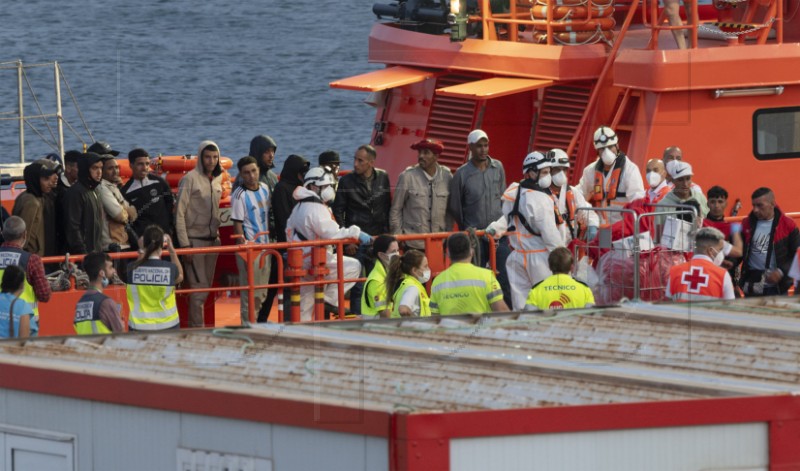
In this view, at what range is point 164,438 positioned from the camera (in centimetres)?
1041

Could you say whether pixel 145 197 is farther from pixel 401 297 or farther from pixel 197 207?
pixel 401 297

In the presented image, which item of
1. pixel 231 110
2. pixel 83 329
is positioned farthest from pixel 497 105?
pixel 231 110

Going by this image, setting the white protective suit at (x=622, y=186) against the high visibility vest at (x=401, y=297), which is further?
the white protective suit at (x=622, y=186)

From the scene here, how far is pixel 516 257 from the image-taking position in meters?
16.1

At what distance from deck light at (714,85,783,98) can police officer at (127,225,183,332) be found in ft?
19.6

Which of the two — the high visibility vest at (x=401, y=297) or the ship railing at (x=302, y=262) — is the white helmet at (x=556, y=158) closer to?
the ship railing at (x=302, y=262)

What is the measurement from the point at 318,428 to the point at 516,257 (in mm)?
6470

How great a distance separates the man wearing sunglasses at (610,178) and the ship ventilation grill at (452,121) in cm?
312

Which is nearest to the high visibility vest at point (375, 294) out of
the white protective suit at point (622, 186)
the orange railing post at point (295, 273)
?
the orange railing post at point (295, 273)

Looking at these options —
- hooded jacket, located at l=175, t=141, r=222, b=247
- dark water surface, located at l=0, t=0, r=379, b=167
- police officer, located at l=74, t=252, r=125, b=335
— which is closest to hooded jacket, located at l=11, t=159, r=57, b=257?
hooded jacket, located at l=175, t=141, r=222, b=247

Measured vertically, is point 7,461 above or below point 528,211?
below

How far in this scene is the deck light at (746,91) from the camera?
18.2 meters

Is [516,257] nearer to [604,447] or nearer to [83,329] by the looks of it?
[83,329]

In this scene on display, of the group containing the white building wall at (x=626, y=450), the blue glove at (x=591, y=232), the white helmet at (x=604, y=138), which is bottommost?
the white building wall at (x=626, y=450)
